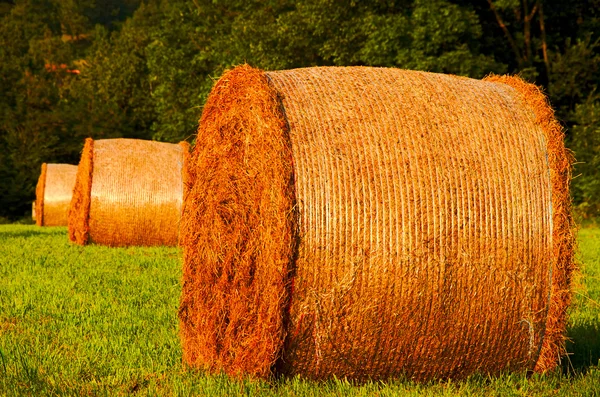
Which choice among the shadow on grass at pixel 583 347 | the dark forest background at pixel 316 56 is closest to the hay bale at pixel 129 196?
the dark forest background at pixel 316 56

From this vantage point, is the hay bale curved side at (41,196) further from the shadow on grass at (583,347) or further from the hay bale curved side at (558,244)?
the hay bale curved side at (558,244)

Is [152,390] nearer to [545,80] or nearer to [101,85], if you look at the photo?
[545,80]

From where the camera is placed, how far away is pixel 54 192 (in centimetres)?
2339

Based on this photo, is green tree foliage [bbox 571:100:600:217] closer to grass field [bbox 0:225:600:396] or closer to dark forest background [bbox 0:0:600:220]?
dark forest background [bbox 0:0:600:220]

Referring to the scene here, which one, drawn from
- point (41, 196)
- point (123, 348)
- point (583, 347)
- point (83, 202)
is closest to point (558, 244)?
point (583, 347)

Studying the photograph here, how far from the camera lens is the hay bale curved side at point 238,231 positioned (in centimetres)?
488

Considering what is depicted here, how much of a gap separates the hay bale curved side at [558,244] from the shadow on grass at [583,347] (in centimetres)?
16

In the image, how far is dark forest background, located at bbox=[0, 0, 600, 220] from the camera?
24250mm

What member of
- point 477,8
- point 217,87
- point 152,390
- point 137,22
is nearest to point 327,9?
point 477,8

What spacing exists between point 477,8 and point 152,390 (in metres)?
25.3

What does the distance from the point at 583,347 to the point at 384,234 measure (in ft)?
7.84

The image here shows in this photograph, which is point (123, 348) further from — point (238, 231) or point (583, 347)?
point (583, 347)

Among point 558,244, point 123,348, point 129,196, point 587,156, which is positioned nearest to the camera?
point 558,244

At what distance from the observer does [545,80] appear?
91.7 ft
